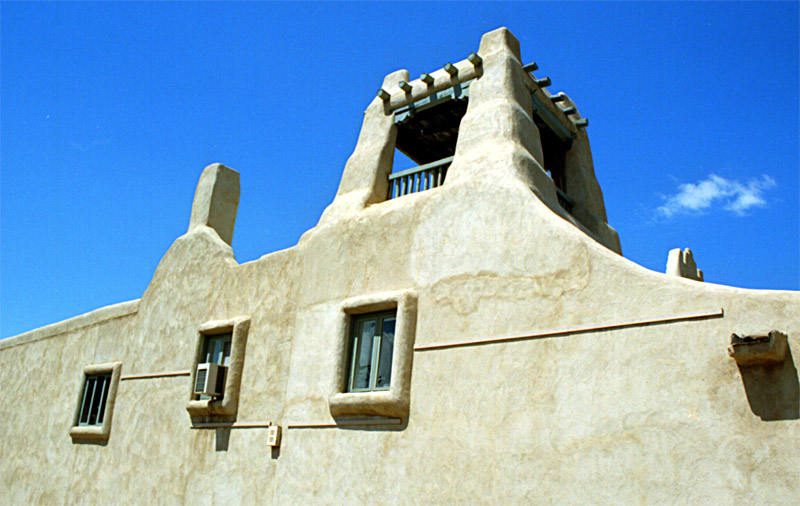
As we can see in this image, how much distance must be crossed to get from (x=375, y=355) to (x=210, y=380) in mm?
2910

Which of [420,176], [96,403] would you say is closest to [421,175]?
[420,176]

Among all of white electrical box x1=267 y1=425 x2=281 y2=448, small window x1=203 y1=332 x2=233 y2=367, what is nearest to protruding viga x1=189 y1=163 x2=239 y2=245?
small window x1=203 y1=332 x2=233 y2=367

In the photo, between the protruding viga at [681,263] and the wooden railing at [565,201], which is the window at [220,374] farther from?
the protruding viga at [681,263]

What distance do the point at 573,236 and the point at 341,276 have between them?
10.9 feet

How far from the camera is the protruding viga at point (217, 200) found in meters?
12.6

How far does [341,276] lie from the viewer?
30.7ft

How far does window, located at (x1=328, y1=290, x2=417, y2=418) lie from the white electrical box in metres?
1.13

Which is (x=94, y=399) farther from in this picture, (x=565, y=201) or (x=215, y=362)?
(x=565, y=201)

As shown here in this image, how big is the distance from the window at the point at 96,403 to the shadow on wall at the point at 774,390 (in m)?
10.1

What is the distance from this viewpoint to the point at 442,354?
7.86 meters

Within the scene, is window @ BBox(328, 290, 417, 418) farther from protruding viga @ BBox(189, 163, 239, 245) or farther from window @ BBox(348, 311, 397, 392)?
protruding viga @ BBox(189, 163, 239, 245)

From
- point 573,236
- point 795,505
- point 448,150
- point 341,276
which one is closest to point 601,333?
point 573,236

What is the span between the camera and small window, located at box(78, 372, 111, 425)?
12.7m

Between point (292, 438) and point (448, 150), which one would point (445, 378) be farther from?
point (448, 150)
